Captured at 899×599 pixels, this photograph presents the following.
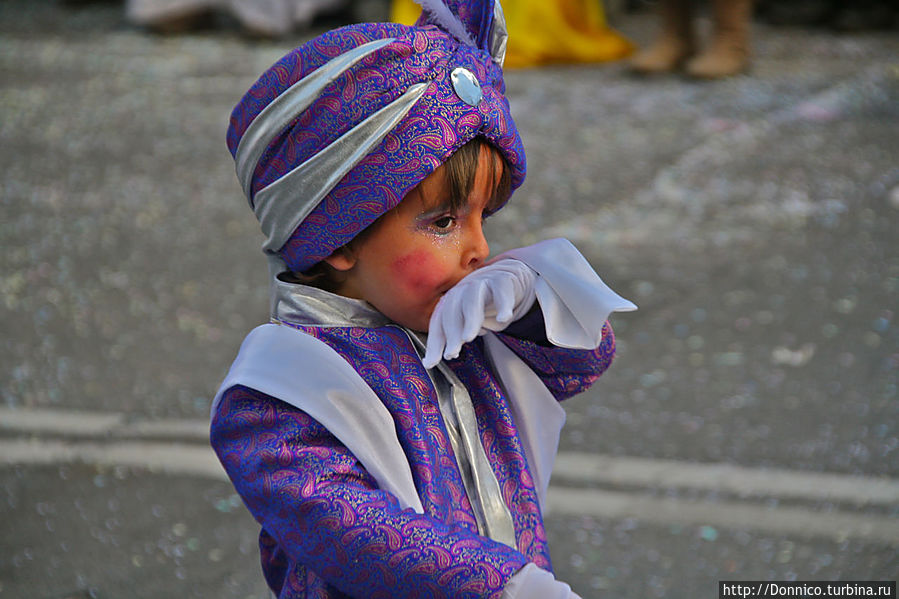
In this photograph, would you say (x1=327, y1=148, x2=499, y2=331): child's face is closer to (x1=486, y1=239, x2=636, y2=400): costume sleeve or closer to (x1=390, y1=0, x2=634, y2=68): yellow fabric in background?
(x1=486, y1=239, x2=636, y2=400): costume sleeve

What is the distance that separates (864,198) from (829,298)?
77 cm

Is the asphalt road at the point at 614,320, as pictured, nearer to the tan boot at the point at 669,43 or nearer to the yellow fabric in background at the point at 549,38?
the tan boot at the point at 669,43

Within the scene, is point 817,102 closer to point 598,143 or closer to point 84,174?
point 598,143

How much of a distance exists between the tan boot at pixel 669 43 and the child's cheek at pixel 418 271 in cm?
420

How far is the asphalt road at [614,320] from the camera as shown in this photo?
2273 mm

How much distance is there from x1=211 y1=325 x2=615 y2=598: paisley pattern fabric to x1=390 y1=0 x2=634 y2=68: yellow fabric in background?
14.5 feet

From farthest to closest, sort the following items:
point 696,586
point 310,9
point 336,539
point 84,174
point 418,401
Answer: point 310,9 < point 84,174 < point 696,586 < point 418,401 < point 336,539

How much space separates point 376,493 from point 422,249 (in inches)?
12.1

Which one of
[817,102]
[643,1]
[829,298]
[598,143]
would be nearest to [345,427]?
[829,298]

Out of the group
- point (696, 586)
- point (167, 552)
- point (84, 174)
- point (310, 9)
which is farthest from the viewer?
point (310, 9)

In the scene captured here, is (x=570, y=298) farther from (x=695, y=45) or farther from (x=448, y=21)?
(x=695, y=45)

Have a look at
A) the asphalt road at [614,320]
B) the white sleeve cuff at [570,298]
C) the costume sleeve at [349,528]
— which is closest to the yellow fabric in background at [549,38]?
the asphalt road at [614,320]

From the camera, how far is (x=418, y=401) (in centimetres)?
131

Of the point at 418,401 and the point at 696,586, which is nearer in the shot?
the point at 418,401
